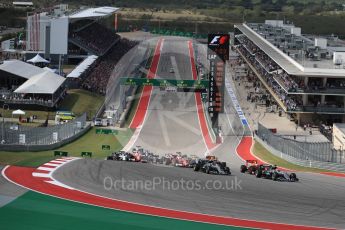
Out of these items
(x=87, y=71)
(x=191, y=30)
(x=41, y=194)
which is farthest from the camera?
(x=191, y=30)

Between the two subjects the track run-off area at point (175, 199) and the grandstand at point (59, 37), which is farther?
the grandstand at point (59, 37)

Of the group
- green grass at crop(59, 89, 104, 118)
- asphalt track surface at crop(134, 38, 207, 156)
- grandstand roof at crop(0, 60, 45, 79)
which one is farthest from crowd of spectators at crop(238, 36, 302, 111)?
grandstand roof at crop(0, 60, 45, 79)

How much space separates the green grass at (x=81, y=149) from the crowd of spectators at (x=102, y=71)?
18.0m

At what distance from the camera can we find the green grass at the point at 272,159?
50938 millimetres

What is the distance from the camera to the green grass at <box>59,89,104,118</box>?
2842 inches

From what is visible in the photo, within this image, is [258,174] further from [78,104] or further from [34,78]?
[34,78]

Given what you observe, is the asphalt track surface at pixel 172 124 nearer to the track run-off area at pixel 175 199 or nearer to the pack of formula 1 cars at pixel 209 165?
the pack of formula 1 cars at pixel 209 165

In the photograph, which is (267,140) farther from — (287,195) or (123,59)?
(123,59)

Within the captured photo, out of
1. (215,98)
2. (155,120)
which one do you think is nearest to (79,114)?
(155,120)

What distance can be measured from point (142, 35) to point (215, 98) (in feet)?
332

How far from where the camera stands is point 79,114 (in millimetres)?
70812

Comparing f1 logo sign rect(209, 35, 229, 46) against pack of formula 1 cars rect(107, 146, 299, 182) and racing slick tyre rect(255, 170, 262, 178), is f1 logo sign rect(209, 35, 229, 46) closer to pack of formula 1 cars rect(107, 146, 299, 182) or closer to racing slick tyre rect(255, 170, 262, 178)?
pack of formula 1 cars rect(107, 146, 299, 182)

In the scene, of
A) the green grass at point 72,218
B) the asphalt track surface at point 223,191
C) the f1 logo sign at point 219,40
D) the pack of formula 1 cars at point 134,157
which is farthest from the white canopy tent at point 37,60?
the green grass at point 72,218

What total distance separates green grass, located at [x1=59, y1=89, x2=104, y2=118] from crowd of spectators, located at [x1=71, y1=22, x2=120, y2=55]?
25602 millimetres
